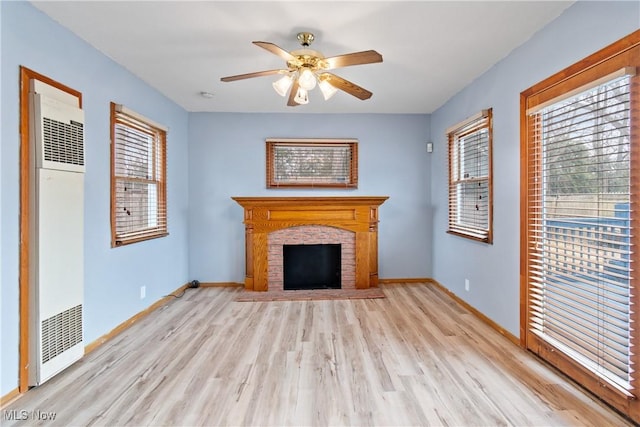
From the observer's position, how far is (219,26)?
89.5 inches

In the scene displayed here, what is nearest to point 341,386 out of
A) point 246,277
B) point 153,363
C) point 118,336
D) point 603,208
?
point 153,363

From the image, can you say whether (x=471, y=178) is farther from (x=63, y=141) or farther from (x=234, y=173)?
(x=63, y=141)

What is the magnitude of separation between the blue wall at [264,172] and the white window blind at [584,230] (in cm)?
219

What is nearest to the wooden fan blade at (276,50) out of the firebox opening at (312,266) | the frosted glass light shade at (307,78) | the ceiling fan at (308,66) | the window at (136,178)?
the ceiling fan at (308,66)

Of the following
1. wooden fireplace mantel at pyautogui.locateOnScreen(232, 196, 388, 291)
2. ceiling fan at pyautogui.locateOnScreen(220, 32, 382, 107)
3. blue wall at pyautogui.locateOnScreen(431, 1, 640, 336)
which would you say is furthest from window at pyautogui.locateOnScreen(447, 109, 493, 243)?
ceiling fan at pyautogui.locateOnScreen(220, 32, 382, 107)

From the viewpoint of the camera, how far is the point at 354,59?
2.16 meters

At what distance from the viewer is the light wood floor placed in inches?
68.8

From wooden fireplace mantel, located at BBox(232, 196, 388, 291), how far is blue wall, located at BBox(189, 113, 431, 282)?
36 cm

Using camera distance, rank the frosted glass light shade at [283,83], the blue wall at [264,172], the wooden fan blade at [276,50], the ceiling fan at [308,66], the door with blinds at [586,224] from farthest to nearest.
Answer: the blue wall at [264,172], the frosted glass light shade at [283,83], the ceiling fan at [308,66], the wooden fan blade at [276,50], the door with blinds at [586,224]

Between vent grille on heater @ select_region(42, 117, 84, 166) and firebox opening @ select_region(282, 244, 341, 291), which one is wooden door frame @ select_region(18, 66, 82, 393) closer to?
vent grille on heater @ select_region(42, 117, 84, 166)

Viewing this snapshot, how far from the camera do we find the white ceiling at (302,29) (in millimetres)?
2061

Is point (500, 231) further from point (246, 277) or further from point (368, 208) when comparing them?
point (246, 277)

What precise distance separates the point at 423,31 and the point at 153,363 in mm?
3145

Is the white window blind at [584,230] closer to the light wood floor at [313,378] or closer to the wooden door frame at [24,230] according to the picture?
the light wood floor at [313,378]
